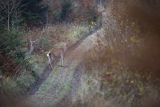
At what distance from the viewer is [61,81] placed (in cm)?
183

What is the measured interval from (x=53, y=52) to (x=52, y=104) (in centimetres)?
36

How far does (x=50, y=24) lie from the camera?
185 centimetres

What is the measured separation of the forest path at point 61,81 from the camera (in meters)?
1.82

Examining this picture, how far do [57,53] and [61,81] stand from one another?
0.19 metres

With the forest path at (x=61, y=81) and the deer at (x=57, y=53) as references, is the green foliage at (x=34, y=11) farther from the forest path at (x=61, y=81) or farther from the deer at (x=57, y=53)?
the forest path at (x=61, y=81)

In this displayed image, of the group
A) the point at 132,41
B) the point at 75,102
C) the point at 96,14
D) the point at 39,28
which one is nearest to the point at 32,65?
the point at 39,28

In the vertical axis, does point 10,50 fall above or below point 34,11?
below

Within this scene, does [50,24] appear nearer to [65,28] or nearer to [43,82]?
[65,28]

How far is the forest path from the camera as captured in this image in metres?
1.82

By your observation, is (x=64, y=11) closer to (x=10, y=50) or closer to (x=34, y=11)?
(x=34, y=11)

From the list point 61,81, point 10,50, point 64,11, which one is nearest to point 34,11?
point 64,11

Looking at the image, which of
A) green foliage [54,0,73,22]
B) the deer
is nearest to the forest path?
the deer

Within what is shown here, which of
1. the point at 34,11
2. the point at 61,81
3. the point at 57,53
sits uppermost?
the point at 34,11

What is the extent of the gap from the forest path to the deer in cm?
3
